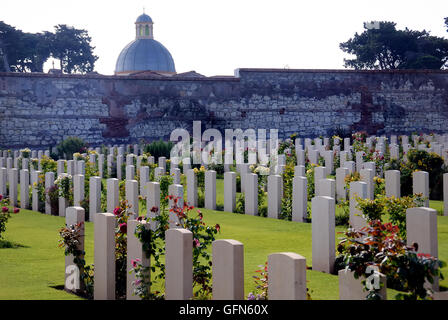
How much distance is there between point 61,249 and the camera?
8.73m

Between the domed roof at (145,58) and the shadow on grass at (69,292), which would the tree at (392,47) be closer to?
the domed roof at (145,58)

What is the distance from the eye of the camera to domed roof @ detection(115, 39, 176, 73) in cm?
5584

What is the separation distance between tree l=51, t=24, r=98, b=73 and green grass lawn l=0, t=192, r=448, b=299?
3876 centimetres

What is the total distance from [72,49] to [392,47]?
23029 mm

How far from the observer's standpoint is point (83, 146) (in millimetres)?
22859

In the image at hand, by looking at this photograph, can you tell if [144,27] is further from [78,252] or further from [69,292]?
[69,292]

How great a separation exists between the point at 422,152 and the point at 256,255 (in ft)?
23.4

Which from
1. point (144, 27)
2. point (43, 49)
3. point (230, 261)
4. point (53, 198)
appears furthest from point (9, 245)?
point (144, 27)

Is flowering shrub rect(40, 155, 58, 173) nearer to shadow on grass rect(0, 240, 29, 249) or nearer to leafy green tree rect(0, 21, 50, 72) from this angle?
shadow on grass rect(0, 240, 29, 249)

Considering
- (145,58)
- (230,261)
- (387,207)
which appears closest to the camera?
(230,261)

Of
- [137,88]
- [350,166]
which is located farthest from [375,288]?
A: [137,88]

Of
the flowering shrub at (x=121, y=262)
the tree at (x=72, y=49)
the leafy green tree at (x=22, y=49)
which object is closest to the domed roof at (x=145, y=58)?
the tree at (x=72, y=49)

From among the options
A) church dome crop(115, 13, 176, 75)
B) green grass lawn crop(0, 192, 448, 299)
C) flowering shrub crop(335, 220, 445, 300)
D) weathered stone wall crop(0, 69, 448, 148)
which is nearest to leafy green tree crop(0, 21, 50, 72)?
church dome crop(115, 13, 176, 75)
